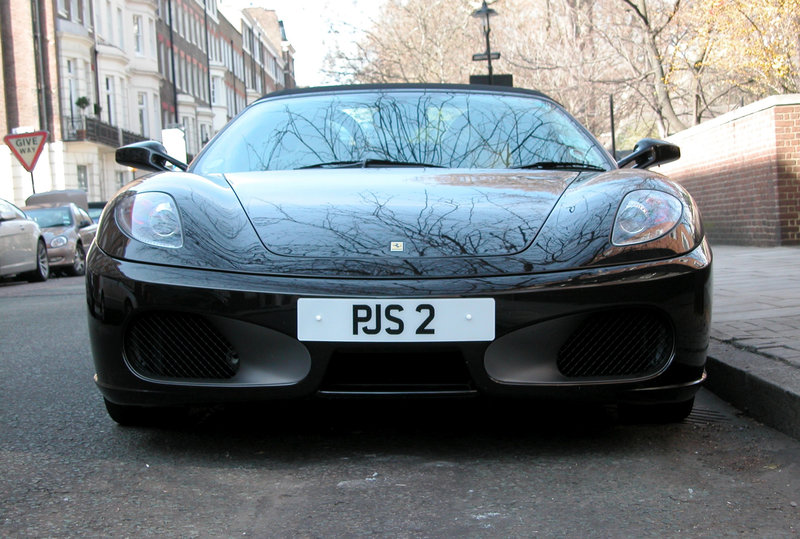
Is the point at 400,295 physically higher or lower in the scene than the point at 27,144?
lower

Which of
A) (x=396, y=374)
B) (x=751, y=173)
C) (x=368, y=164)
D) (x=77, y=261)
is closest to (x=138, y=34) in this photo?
(x=77, y=261)

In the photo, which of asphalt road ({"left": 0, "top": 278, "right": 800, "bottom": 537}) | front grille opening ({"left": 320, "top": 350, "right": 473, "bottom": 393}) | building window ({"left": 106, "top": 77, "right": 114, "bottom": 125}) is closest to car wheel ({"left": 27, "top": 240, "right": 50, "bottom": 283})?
asphalt road ({"left": 0, "top": 278, "right": 800, "bottom": 537})

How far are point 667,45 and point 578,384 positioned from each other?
2296 centimetres

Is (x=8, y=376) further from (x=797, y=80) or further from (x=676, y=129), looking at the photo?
(x=676, y=129)

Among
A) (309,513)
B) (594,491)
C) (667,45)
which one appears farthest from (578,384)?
(667,45)

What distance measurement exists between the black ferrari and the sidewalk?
37 cm

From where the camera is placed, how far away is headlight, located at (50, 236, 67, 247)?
16.8 meters

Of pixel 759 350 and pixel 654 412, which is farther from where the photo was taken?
pixel 759 350

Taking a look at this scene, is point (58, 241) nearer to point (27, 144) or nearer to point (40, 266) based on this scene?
point (40, 266)

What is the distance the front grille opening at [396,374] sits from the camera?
2.74m

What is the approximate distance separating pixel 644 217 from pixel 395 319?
89 cm

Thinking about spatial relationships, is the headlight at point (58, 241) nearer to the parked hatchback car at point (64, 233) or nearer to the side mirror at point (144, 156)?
the parked hatchback car at point (64, 233)

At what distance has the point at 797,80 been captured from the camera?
17.9 m

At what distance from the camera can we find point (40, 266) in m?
14.9
